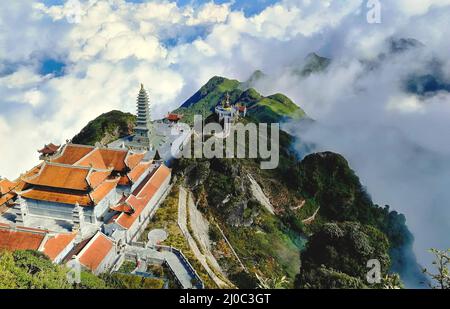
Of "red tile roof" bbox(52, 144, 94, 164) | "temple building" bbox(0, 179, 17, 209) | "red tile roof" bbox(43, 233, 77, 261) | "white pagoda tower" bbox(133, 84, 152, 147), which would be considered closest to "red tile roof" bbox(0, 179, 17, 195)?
"temple building" bbox(0, 179, 17, 209)

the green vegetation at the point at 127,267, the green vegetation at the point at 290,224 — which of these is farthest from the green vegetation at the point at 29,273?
the green vegetation at the point at 127,267

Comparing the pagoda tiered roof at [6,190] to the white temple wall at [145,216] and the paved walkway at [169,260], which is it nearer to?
the white temple wall at [145,216]

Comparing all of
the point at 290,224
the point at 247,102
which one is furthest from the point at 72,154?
the point at 247,102

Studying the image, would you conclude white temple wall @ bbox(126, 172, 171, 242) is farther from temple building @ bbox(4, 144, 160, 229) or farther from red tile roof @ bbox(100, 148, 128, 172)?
red tile roof @ bbox(100, 148, 128, 172)

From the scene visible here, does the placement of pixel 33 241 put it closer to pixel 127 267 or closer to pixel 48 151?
pixel 127 267

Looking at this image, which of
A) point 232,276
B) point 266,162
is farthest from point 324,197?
point 232,276
